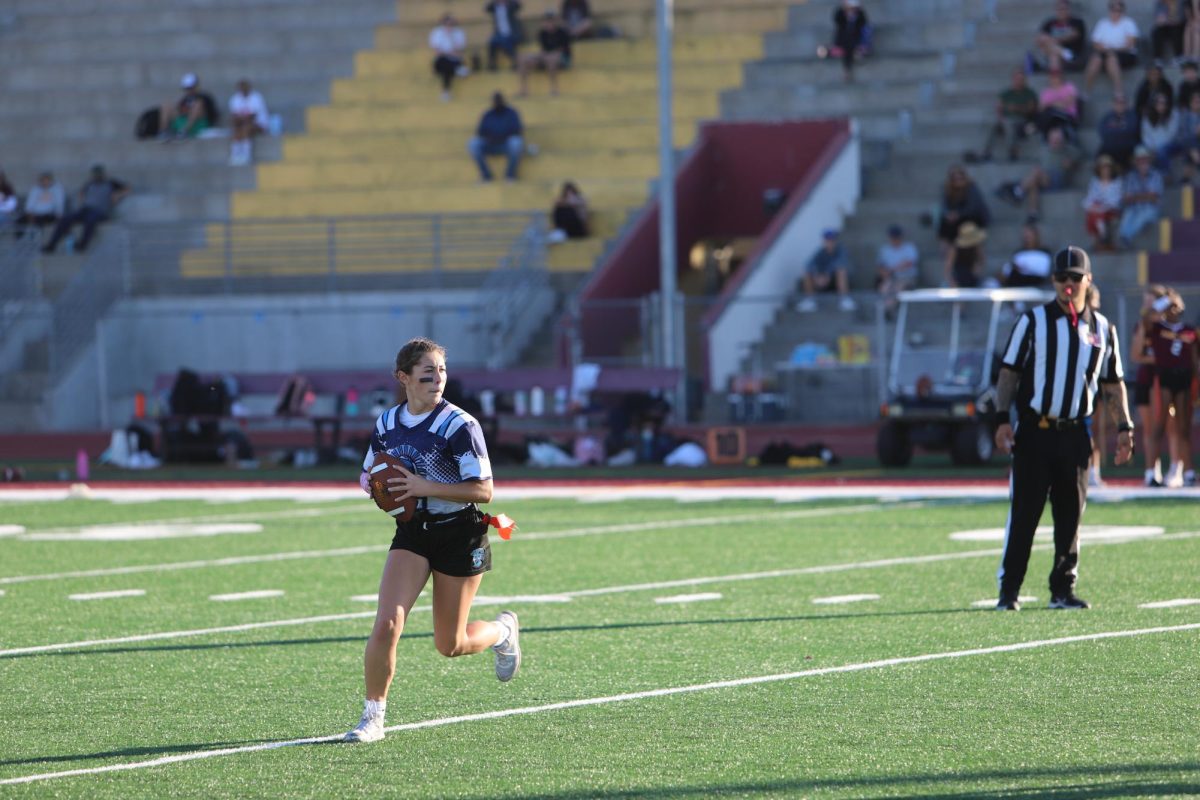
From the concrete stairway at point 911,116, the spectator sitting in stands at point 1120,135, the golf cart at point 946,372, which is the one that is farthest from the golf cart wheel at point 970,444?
the spectator sitting in stands at point 1120,135

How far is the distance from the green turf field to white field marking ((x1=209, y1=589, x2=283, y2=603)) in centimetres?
7

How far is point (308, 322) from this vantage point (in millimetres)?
29047

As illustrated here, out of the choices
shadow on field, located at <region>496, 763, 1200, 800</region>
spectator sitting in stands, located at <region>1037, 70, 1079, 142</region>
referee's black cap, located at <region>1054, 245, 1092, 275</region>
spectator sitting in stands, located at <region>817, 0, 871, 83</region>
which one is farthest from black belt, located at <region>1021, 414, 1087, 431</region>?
spectator sitting in stands, located at <region>817, 0, 871, 83</region>

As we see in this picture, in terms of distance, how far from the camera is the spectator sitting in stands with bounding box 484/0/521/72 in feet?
110

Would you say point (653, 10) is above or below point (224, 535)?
above

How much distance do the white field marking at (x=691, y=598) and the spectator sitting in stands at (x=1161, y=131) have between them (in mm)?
16879

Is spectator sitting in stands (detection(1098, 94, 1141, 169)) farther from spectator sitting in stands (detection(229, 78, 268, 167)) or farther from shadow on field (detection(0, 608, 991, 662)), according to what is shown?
shadow on field (detection(0, 608, 991, 662))

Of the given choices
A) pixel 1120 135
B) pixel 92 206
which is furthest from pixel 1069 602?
pixel 92 206

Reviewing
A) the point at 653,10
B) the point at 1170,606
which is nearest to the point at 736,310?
the point at 653,10

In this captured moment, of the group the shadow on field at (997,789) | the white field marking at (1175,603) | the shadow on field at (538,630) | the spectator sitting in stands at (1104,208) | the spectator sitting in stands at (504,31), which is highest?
the spectator sitting in stands at (504,31)

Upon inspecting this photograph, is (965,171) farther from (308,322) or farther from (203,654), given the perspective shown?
(203,654)

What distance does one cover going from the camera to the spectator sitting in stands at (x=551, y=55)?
3250cm

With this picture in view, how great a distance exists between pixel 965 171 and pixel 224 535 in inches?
551

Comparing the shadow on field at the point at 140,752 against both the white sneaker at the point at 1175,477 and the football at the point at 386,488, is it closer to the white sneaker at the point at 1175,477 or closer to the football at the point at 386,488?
the football at the point at 386,488
